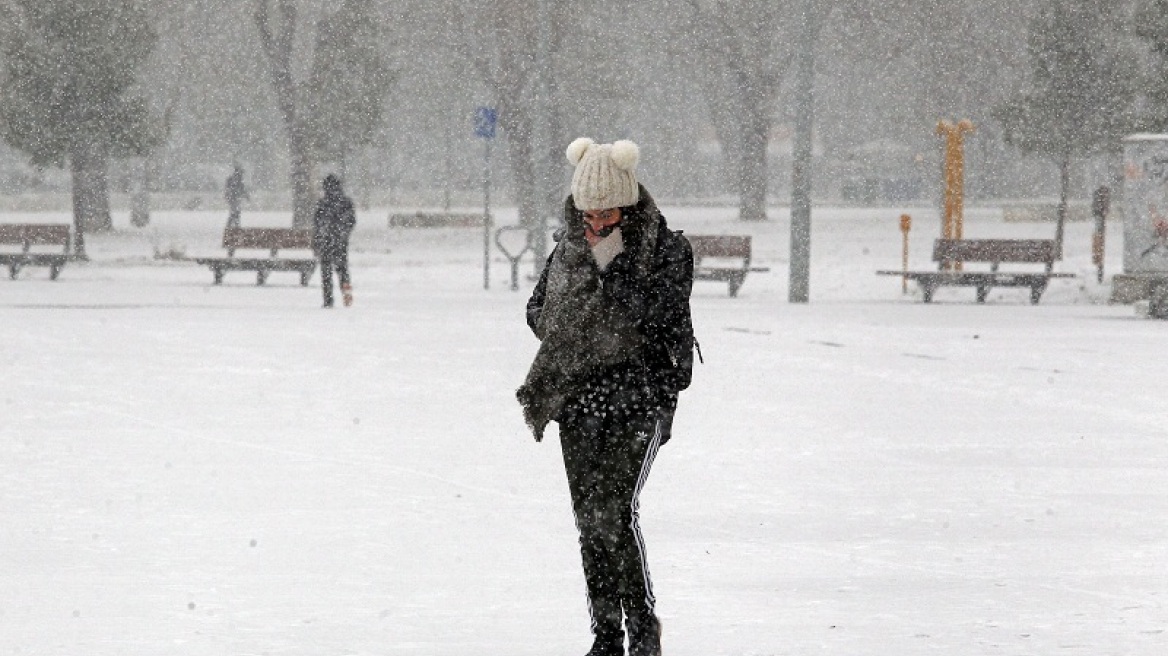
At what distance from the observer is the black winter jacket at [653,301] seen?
5.67 meters

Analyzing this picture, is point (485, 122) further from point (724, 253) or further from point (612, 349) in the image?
point (612, 349)

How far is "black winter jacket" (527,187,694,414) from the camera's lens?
5.67m

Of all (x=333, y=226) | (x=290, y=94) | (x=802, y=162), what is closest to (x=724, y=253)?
(x=802, y=162)

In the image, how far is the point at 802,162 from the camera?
2623 cm

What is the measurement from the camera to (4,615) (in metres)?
6.84

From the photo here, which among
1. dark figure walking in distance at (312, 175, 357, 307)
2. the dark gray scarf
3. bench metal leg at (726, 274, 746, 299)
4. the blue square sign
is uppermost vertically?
the blue square sign

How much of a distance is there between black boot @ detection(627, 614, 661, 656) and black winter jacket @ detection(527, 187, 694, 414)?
610 mm

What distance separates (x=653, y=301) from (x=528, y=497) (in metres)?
4.16

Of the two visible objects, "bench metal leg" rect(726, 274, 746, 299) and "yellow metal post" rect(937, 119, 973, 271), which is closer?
"bench metal leg" rect(726, 274, 746, 299)

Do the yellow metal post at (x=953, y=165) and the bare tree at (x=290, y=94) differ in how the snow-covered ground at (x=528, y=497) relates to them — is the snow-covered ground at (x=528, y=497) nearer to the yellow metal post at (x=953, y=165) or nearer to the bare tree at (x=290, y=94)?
the yellow metal post at (x=953, y=165)

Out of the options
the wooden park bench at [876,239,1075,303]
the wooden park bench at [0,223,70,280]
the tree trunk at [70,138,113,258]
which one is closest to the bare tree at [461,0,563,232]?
the tree trunk at [70,138,113,258]

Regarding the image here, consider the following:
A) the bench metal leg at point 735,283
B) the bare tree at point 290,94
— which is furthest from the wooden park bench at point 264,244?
the bare tree at point 290,94

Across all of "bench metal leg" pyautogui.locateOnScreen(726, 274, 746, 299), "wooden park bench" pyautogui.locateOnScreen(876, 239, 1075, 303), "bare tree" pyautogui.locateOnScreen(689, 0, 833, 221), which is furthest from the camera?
"bare tree" pyautogui.locateOnScreen(689, 0, 833, 221)

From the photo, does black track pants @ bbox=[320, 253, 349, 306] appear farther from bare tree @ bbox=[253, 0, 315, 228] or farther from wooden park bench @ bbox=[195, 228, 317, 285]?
bare tree @ bbox=[253, 0, 315, 228]
